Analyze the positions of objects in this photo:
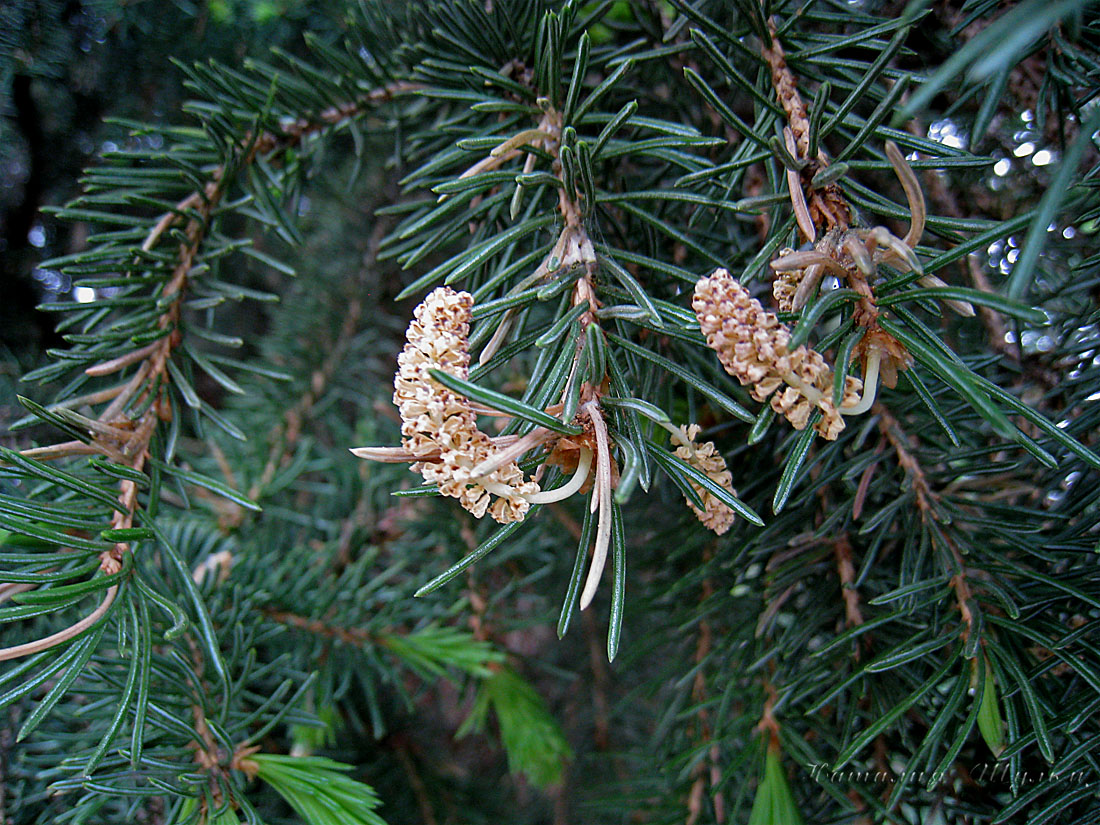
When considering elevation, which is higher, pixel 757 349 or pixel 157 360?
→ pixel 757 349

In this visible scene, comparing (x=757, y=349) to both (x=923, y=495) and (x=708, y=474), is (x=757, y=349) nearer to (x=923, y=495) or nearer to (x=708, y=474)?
(x=708, y=474)

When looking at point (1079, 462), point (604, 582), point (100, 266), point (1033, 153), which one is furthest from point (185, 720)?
point (1033, 153)

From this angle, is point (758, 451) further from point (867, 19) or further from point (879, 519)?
point (867, 19)

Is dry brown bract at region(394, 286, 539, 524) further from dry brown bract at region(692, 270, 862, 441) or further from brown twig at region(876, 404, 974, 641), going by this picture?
brown twig at region(876, 404, 974, 641)

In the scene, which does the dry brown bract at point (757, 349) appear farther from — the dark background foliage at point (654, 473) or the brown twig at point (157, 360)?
the brown twig at point (157, 360)

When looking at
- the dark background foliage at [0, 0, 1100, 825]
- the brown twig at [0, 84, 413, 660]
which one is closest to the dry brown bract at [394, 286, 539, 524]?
the dark background foliage at [0, 0, 1100, 825]

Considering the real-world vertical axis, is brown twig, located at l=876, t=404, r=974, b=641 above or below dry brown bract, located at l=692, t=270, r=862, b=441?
below

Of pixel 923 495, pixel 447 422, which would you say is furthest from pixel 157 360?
→ pixel 923 495
